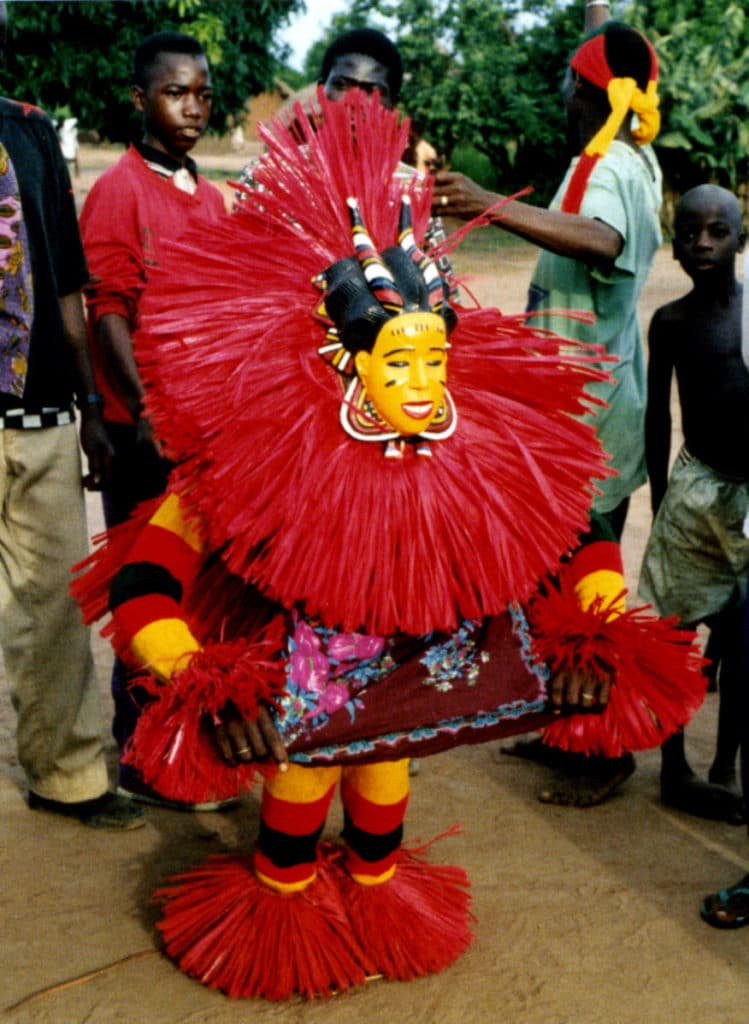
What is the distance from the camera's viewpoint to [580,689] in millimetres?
2408

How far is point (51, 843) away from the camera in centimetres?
338

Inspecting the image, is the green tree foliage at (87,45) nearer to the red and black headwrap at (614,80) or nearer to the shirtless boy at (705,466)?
the red and black headwrap at (614,80)

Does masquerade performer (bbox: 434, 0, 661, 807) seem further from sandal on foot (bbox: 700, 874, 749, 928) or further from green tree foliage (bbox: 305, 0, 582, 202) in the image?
green tree foliage (bbox: 305, 0, 582, 202)

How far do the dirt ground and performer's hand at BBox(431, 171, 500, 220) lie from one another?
28cm

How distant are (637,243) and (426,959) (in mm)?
2031

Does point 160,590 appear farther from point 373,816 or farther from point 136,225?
point 136,225

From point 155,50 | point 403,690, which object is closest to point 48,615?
point 403,690

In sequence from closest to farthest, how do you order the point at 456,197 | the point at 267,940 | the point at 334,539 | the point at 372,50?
the point at 334,539
the point at 267,940
the point at 456,197
the point at 372,50

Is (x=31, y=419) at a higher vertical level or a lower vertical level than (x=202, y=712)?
higher

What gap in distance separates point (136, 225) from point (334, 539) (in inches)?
58.4

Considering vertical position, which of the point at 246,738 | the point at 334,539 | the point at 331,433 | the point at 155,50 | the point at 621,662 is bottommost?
the point at 246,738

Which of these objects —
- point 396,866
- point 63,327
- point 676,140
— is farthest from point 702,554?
point 676,140

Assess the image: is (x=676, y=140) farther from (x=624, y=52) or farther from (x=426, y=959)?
(x=426, y=959)

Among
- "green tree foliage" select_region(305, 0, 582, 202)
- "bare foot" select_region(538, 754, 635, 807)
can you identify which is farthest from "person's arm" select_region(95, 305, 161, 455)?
"green tree foliage" select_region(305, 0, 582, 202)
